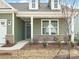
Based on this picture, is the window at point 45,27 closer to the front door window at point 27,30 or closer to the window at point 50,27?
the window at point 50,27

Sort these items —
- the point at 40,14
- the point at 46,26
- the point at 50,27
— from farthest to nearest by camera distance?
the point at 46,26, the point at 50,27, the point at 40,14

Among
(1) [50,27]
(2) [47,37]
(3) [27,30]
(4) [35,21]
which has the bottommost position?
(2) [47,37]

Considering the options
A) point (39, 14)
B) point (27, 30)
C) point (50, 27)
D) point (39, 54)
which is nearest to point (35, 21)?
point (50, 27)

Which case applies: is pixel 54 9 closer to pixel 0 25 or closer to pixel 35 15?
pixel 35 15

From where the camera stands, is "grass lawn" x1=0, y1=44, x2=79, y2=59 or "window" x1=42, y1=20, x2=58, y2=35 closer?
"grass lawn" x1=0, y1=44, x2=79, y2=59

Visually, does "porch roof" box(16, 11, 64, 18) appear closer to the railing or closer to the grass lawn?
the railing

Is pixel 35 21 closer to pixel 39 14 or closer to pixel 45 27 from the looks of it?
pixel 45 27

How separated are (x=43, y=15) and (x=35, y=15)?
963mm

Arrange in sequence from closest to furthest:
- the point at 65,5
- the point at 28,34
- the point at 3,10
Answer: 1. the point at 65,5
2. the point at 3,10
3. the point at 28,34

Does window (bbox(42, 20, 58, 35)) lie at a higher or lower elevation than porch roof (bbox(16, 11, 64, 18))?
lower

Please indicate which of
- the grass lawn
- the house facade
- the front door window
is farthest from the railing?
the grass lawn

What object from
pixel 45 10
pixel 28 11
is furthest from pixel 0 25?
pixel 45 10

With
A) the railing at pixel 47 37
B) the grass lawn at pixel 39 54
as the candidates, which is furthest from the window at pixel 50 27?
the grass lawn at pixel 39 54

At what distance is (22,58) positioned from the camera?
1410cm
